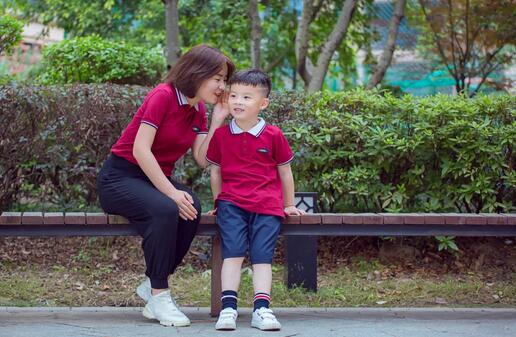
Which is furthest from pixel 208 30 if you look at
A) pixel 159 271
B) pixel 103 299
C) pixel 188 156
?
pixel 159 271

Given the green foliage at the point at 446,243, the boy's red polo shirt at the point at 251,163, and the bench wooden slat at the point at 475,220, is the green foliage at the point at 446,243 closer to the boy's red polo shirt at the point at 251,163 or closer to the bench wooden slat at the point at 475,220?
the bench wooden slat at the point at 475,220

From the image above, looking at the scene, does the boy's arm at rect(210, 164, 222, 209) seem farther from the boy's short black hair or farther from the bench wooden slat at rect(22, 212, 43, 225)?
the bench wooden slat at rect(22, 212, 43, 225)

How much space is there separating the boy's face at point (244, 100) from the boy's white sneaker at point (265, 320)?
1113 millimetres

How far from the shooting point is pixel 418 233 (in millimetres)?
5301

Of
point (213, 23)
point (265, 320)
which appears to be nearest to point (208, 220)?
point (265, 320)

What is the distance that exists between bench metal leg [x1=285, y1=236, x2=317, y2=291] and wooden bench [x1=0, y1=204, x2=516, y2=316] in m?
0.68

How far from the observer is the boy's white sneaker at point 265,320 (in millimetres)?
4770

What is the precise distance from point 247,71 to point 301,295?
1666 mm

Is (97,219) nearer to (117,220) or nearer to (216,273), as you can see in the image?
(117,220)

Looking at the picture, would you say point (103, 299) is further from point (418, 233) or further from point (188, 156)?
point (418, 233)

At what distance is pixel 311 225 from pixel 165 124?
1.06 m

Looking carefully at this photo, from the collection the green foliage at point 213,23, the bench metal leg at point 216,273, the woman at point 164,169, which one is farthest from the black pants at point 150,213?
the green foliage at point 213,23

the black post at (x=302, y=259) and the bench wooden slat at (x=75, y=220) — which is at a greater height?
the bench wooden slat at (x=75, y=220)

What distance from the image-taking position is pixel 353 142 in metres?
6.68
